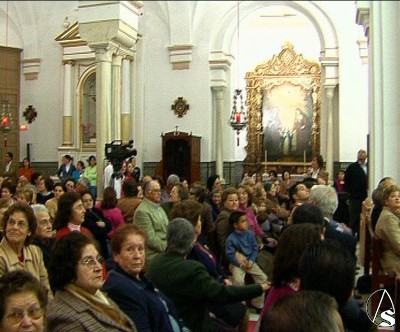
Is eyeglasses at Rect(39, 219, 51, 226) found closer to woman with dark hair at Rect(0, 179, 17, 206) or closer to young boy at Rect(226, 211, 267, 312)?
young boy at Rect(226, 211, 267, 312)

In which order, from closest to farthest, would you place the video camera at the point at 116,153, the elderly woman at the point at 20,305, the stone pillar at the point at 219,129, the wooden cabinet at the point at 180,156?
the elderly woman at the point at 20,305 < the video camera at the point at 116,153 < the wooden cabinet at the point at 180,156 < the stone pillar at the point at 219,129

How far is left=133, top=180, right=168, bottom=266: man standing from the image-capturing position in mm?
5500

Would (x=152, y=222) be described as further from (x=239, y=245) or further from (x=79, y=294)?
(x=79, y=294)

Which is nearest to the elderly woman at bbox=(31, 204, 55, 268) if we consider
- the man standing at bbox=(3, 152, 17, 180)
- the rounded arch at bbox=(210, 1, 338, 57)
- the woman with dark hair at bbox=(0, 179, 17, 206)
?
the woman with dark hair at bbox=(0, 179, 17, 206)

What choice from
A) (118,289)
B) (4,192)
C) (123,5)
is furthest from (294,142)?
(118,289)

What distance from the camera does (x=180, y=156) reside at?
56.1 ft

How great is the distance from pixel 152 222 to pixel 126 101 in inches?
476

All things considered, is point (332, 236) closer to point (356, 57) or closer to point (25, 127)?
point (356, 57)

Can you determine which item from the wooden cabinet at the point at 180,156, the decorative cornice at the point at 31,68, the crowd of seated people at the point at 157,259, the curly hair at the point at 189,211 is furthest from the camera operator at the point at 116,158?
the decorative cornice at the point at 31,68

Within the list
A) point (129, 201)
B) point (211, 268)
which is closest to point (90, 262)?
point (211, 268)

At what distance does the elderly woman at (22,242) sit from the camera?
393cm

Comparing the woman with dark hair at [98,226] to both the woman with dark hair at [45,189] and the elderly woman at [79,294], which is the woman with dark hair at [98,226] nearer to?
the woman with dark hair at [45,189]

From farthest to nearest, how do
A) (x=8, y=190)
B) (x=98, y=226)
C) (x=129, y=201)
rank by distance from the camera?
(x=8, y=190) < (x=129, y=201) < (x=98, y=226)

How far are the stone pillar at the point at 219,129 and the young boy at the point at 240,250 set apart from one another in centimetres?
1138
